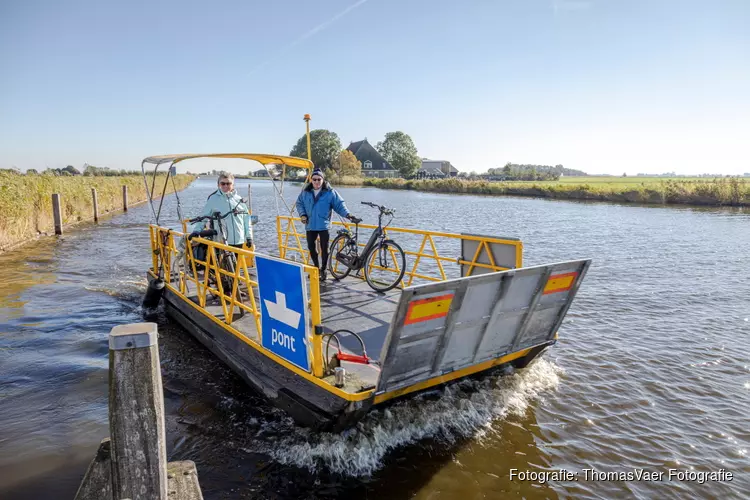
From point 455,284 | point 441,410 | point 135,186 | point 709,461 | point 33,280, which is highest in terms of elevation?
point 135,186

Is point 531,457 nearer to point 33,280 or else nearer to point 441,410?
point 441,410

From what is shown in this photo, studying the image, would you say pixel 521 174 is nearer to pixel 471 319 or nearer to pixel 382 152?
pixel 382 152

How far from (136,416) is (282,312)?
2316mm

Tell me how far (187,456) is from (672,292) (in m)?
12.4

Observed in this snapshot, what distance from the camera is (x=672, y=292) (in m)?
12.2

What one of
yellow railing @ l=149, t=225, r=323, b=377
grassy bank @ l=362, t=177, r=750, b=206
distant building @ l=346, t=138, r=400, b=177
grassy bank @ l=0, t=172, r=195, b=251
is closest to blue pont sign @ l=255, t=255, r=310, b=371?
yellow railing @ l=149, t=225, r=323, b=377

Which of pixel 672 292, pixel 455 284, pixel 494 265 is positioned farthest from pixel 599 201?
pixel 455 284

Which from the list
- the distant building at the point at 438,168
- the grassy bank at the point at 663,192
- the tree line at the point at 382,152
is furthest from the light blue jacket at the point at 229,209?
the distant building at the point at 438,168

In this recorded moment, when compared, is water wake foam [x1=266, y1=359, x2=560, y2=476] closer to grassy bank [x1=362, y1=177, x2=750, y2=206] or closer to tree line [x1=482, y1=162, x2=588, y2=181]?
grassy bank [x1=362, y1=177, x2=750, y2=206]

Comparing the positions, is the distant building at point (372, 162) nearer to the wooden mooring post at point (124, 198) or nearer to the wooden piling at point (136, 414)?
the wooden mooring post at point (124, 198)

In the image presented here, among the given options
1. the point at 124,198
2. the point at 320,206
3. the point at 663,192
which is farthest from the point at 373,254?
the point at 663,192

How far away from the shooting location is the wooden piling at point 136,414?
9.11ft

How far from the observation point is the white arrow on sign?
16.1ft

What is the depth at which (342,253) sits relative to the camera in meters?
9.46
